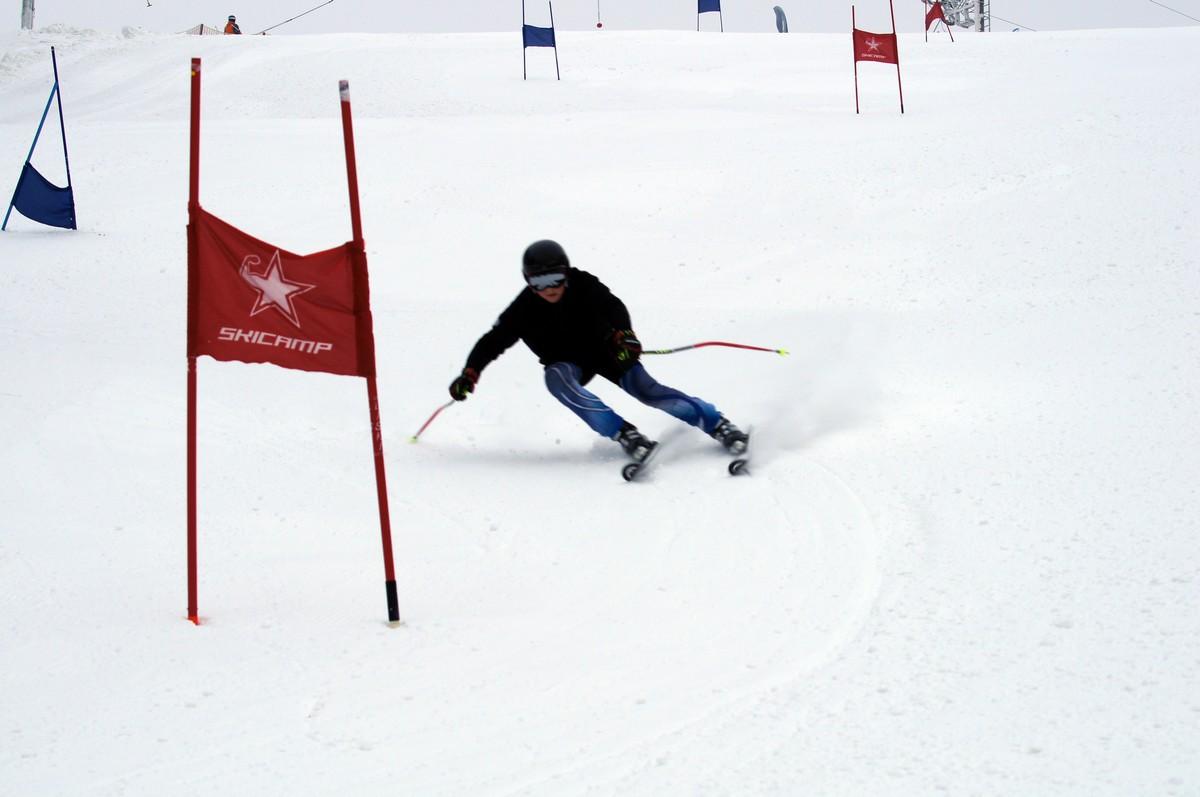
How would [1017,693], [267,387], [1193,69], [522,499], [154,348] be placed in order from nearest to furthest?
[1017,693], [522,499], [267,387], [154,348], [1193,69]

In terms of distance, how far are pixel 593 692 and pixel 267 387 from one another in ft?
18.1

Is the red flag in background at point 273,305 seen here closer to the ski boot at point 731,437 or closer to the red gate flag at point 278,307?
the red gate flag at point 278,307

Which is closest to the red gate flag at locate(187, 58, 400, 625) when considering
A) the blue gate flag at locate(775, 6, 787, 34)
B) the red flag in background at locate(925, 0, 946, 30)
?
the red flag in background at locate(925, 0, 946, 30)

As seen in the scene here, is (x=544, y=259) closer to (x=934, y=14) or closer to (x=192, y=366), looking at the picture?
(x=192, y=366)

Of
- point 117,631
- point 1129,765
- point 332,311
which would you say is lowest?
point 117,631

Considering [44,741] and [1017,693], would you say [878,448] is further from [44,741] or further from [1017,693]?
[44,741]

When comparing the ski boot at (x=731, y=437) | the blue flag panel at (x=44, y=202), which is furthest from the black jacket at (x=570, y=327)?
the blue flag panel at (x=44, y=202)

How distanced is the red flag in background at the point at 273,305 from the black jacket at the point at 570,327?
2.66 meters

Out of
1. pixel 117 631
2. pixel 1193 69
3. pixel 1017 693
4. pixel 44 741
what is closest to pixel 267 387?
pixel 117 631

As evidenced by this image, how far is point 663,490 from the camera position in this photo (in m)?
6.14

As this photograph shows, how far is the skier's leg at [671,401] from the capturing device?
669cm

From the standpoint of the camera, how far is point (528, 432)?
7.80 meters

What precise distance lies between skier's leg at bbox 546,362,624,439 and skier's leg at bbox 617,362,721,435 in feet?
0.90

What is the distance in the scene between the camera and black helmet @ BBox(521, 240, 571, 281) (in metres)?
6.66
